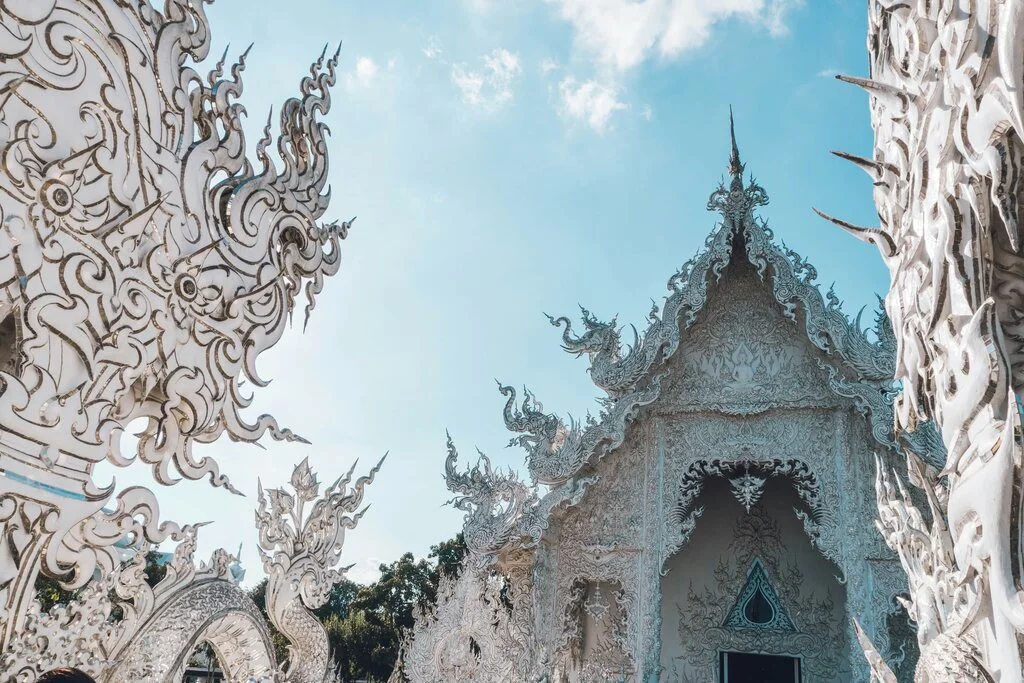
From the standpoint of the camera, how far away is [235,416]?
3.48 m

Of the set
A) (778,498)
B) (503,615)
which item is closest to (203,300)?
(503,615)

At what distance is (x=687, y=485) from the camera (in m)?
7.04

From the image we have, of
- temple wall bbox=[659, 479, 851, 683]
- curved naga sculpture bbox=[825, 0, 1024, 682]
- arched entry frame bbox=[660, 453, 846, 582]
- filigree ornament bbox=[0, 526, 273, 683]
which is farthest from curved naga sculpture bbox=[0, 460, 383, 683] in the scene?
temple wall bbox=[659, 479, 851, 683]

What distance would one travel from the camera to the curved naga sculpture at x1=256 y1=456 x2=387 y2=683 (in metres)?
3.40

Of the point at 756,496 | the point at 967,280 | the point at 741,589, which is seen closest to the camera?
the point at 967,280

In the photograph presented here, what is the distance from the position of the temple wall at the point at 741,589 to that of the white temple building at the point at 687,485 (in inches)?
0.8

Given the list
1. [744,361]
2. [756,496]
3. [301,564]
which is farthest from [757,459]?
[301,564]

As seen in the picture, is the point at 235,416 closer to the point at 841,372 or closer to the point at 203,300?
the point at 203,300

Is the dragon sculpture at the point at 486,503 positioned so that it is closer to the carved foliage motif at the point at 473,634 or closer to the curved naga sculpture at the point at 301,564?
the carved foliage motif at the point at 473,634

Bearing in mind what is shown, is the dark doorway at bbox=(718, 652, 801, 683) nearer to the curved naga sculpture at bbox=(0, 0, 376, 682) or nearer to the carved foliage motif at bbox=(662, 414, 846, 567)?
the carved foliage motif at bbox=(662, 414, 846, 567)

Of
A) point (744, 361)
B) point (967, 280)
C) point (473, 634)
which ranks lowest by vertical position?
point (473, 634)

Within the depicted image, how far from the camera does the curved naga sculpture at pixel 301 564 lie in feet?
11.2

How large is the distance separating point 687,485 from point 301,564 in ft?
14.4

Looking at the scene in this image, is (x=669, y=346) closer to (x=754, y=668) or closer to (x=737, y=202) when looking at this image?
(x=737, y=202)
